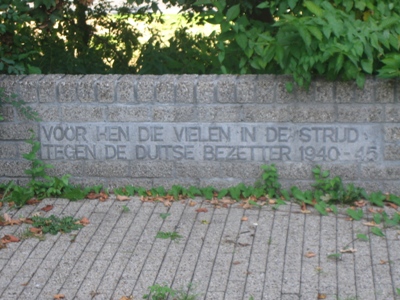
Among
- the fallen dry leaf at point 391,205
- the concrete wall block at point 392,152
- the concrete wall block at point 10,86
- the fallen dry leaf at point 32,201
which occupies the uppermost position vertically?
the concrete wall block at point 10,86

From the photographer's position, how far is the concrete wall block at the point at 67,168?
23.7ft

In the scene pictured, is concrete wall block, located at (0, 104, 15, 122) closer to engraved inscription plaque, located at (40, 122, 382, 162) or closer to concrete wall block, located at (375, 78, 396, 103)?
engraved inscription plaque, located at (40, 122, 382, 162)

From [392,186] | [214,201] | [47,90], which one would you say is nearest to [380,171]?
[392,186]

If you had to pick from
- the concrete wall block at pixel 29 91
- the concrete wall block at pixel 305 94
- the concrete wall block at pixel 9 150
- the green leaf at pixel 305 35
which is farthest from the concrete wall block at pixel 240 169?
the concrete wall block at pixel 9 150

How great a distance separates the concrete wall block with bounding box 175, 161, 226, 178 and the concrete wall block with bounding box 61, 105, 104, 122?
2.62ft

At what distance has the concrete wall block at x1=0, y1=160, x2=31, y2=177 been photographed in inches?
286

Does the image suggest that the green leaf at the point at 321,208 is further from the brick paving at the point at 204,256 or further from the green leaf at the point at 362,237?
the green leaf at the point at 362,237

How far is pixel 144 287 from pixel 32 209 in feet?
6.21

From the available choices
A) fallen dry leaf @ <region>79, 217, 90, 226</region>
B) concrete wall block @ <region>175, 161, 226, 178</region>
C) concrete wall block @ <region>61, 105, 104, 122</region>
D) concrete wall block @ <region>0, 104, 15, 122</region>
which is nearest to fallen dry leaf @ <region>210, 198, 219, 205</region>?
concrete wall block @ <region>175, 161, 226, 178</region>

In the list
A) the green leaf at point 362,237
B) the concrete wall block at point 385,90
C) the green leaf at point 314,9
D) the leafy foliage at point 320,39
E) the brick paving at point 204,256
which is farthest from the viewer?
the concrete wall block at point 385,90

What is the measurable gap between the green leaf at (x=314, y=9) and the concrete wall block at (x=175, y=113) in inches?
50.4

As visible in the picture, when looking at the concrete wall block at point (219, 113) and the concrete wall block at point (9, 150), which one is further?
the concrete wall block at point (9, 150)

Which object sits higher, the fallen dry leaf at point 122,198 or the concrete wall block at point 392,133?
the concrete wall block at point 392,133

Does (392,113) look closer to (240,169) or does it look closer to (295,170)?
(295,170)
